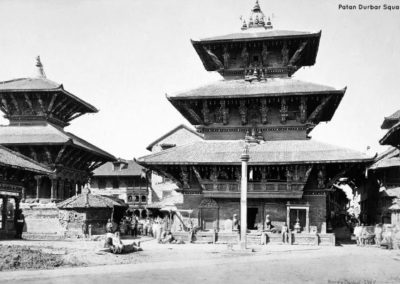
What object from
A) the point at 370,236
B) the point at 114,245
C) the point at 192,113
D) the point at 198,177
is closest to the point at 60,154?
the point at 192,113

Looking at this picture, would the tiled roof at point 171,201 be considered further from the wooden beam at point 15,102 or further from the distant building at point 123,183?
the distant building at point 123,183

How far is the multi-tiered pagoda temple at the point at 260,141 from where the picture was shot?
2469 centimetres

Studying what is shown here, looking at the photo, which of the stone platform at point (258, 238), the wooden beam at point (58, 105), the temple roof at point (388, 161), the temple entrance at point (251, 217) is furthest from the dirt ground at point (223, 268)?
the wooden beam at point (58, 105)

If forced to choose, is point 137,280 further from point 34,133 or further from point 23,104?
point 23,104

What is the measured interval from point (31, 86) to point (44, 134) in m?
4.37

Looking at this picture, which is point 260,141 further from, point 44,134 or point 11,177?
point 44,134

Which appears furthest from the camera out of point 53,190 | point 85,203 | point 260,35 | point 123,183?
point 123,183

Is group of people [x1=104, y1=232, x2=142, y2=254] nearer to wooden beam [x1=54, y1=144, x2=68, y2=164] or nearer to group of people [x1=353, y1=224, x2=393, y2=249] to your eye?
group of people [x1=353, y1=224, x2=393, y2=249]

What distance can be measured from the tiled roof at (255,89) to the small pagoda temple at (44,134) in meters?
11.5

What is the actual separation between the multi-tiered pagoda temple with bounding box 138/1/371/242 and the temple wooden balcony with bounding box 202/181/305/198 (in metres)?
0.05

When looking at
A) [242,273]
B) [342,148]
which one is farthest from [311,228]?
[242,273]

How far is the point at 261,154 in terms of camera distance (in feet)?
82.3

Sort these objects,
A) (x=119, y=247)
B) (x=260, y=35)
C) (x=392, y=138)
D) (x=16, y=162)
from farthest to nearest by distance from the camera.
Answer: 1. (x=260, y=35)
2. (x=16, y=162)
3. (x=392, y=138)
4. (x=119, y=247)

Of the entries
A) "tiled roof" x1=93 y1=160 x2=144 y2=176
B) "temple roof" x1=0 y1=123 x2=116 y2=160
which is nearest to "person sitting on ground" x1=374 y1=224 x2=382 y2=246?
"temple roof" x1=0 y1=123 x2=116 y2=160
